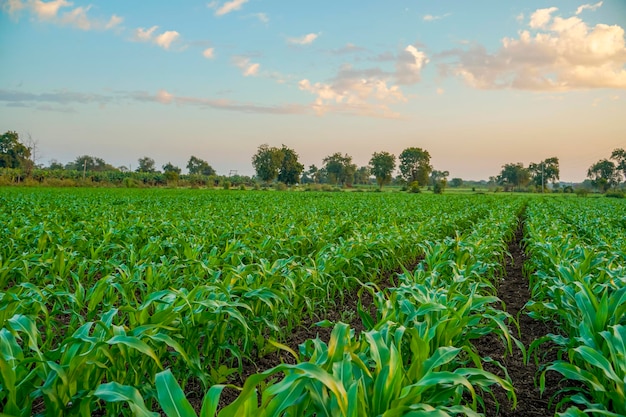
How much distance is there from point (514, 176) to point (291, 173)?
76249mm

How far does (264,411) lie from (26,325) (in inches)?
66.1

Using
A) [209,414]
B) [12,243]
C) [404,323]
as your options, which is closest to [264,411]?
[209,414]

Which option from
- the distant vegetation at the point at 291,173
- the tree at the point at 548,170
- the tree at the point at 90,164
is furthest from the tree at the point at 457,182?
the tree at the point at 90,164

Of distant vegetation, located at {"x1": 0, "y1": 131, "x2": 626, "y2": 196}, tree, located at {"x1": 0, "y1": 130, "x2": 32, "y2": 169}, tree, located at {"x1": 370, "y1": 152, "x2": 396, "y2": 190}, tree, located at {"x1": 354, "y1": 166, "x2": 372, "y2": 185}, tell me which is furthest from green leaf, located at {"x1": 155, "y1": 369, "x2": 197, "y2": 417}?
tree, located at {"x1": 354, "y1": 166, "x2": 372, "y2": 185}

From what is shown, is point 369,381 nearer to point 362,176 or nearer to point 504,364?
point 504,364

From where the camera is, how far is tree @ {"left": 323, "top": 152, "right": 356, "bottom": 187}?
139663 mm

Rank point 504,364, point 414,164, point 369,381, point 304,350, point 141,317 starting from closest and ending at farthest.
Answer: point 369,381 → point 304,350 → point 141,317 → point 504,364 → point 414,164

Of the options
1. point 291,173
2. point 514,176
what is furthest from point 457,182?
point 291,173

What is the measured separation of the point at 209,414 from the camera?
60.5 inches

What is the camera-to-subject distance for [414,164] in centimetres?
12288

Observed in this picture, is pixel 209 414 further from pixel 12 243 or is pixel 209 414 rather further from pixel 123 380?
pixel 12 243

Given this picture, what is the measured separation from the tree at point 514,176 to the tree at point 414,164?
28.9 metres

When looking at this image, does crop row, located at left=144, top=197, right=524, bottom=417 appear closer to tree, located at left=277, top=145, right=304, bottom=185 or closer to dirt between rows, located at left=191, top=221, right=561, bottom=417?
dirt between rows, located at left=191, top=221, right=561, bottom=417

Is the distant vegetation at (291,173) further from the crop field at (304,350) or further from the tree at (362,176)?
the crop field at (304,350)
